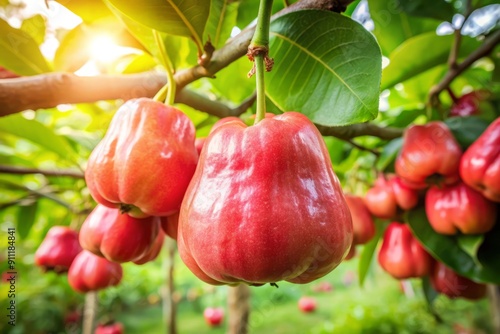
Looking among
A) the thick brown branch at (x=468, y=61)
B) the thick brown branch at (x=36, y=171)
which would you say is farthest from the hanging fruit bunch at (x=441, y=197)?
the thick brown branch at (x=36, y=171)

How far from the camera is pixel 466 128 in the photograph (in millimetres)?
1038

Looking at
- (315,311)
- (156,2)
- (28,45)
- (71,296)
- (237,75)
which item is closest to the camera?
(156,2)

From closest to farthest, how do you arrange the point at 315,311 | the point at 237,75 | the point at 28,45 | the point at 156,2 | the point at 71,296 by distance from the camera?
the point at 156,2
the point at 28,45
the point at 237,75
the point at 71,296
the point at 315,311

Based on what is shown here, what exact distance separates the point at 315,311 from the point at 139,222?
590 cm

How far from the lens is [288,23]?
55 centimetres

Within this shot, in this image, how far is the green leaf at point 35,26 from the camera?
0.91m

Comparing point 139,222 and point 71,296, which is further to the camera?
point 71,296

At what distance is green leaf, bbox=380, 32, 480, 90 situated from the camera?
40.7 inches

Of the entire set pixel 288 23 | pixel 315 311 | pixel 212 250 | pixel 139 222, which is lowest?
pixel 315 311

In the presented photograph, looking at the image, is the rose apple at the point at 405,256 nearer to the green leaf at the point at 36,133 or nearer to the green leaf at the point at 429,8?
the green leaf at the point at 429,8

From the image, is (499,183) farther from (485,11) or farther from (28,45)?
(28,45)

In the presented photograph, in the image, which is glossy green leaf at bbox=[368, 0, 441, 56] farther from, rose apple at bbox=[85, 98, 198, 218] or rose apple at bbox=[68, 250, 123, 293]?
rose apple at bbox=[68, 250, 123, 293]

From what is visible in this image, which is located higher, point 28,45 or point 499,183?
point 28,45

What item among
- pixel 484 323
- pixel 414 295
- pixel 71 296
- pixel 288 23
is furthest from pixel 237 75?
pixel 484 323
